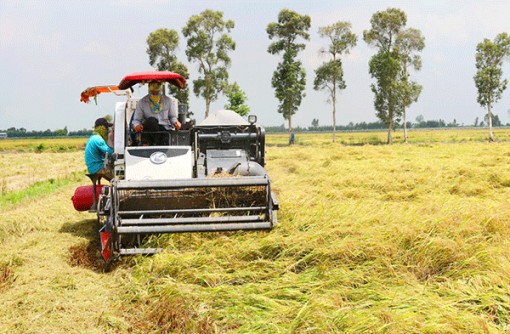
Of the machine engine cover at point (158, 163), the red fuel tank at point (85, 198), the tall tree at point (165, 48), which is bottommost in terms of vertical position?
the red fuel tank at point (85, 198)

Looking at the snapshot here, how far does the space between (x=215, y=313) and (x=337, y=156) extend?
1544 centimetres

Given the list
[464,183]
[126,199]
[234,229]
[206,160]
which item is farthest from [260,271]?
[464,183]

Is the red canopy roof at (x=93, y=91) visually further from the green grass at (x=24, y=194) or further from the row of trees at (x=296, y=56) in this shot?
the row of trees at (x=296, y=56)

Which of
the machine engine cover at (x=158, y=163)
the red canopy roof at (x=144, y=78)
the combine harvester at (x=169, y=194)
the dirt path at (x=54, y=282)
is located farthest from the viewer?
the red canopy roof at (x=144, y=78)

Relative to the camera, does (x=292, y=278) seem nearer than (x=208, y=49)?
Yes

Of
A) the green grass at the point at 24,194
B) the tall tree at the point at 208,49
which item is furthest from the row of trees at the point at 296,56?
the green grass at the point at 24,194

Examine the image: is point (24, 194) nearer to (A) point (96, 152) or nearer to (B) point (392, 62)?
(A) point (96, 152)

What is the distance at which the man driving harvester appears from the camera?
7246 millimetres

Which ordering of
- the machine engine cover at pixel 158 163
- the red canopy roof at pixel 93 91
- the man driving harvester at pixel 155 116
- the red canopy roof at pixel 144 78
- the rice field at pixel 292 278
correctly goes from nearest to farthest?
the rice field at pixel 292 278, the machine engine cover at pixel 158 163, the red canopy roof at pixel 144 78, the man driving harvester at pixel 155 116, the red canopy roof at pixel 93 91

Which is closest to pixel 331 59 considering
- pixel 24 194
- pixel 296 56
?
pixel 296 56

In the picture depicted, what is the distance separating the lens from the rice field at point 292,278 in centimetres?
366

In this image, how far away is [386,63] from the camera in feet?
140

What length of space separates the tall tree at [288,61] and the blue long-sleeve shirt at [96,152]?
35.5 m

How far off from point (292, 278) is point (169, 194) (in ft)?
7.44
